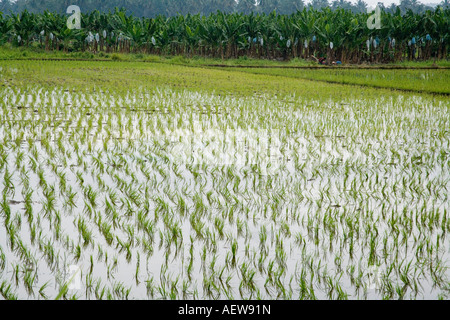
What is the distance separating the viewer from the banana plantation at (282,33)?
23.6 m

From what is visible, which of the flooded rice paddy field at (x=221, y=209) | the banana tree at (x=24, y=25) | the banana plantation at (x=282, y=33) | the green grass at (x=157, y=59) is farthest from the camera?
the banana tree at (x=24, y=25)

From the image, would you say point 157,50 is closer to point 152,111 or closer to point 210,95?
point 210,95

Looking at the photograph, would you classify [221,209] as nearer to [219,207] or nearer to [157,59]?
[219,207]

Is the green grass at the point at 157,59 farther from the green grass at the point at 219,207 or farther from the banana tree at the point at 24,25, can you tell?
the green grass at the point at 219,207

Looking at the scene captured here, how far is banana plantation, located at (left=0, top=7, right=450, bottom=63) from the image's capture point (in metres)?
23.6

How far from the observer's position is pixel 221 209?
299cm

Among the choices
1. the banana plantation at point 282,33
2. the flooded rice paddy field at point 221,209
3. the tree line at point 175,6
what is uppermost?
the tree line at point 175,6

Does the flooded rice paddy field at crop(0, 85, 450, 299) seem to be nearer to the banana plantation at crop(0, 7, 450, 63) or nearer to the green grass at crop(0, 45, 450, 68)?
the green grass at crop(0, 45, 450, 68)

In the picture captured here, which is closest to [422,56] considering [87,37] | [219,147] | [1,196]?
[87,37]

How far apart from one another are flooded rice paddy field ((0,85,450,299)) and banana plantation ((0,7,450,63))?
738 inches

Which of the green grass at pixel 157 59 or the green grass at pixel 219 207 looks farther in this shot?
the green grass at pixel 157 59

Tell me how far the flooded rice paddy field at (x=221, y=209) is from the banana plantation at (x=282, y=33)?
1875cm

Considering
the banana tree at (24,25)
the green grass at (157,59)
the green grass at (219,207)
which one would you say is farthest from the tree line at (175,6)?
the green grass at (219,207)
